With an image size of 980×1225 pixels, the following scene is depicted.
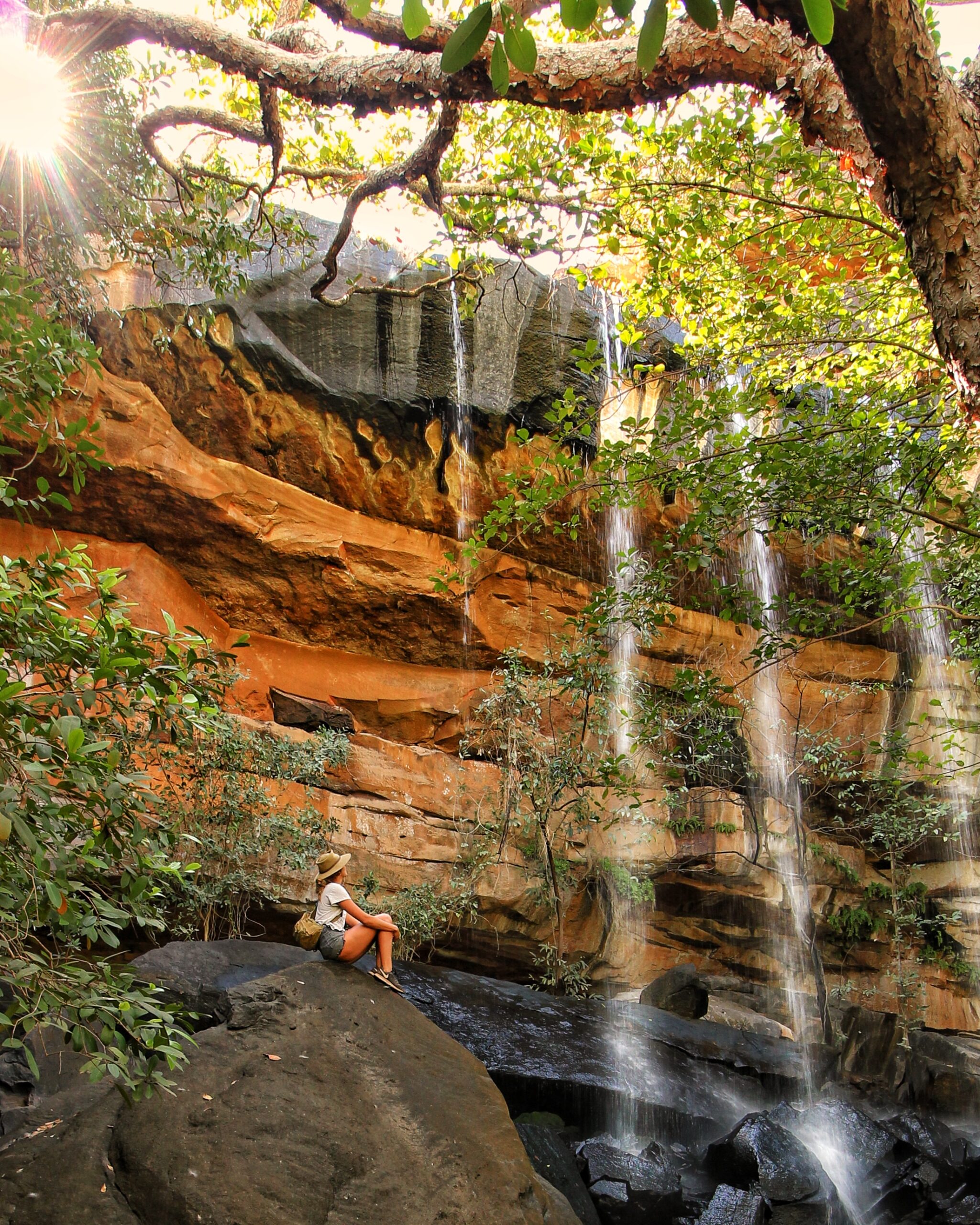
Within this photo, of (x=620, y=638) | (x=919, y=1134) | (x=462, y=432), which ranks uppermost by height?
(x=462, y=432)

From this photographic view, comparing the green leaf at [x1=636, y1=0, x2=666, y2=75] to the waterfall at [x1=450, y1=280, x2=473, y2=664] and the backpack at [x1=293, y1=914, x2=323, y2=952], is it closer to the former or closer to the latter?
the backpack at [x1=293, y1=914, x2=323, y2=952]

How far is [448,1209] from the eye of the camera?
10.7 feet

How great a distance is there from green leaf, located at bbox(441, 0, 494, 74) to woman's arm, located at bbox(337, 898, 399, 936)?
423cm

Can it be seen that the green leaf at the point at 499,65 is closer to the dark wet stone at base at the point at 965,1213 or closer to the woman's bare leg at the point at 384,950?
the woman's bare leg at the point at 384,950

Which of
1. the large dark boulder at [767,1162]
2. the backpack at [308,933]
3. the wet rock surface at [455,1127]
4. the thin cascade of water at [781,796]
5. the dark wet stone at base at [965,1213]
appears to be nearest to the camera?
the wet rock surface at [455,1127]

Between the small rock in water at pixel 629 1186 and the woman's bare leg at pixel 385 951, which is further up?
the woman's bare leg at pixel 385 951

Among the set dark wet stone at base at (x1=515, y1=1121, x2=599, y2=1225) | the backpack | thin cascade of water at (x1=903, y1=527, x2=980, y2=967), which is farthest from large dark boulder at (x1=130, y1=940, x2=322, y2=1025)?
thin cascade of water at (x1=903, y1=527, x2=980, y2=967)

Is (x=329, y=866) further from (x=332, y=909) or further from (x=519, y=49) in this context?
(x=519, y=49)

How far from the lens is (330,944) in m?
4.55

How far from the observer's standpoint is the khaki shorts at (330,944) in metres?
4.52

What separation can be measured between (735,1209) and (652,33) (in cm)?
648

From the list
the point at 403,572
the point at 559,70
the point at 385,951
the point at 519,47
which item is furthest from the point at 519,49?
the point at 403,572

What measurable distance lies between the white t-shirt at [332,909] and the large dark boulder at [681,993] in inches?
217

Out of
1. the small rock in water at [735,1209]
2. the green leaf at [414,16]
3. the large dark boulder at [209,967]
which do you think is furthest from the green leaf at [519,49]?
the small rock in water at [735,1209]
